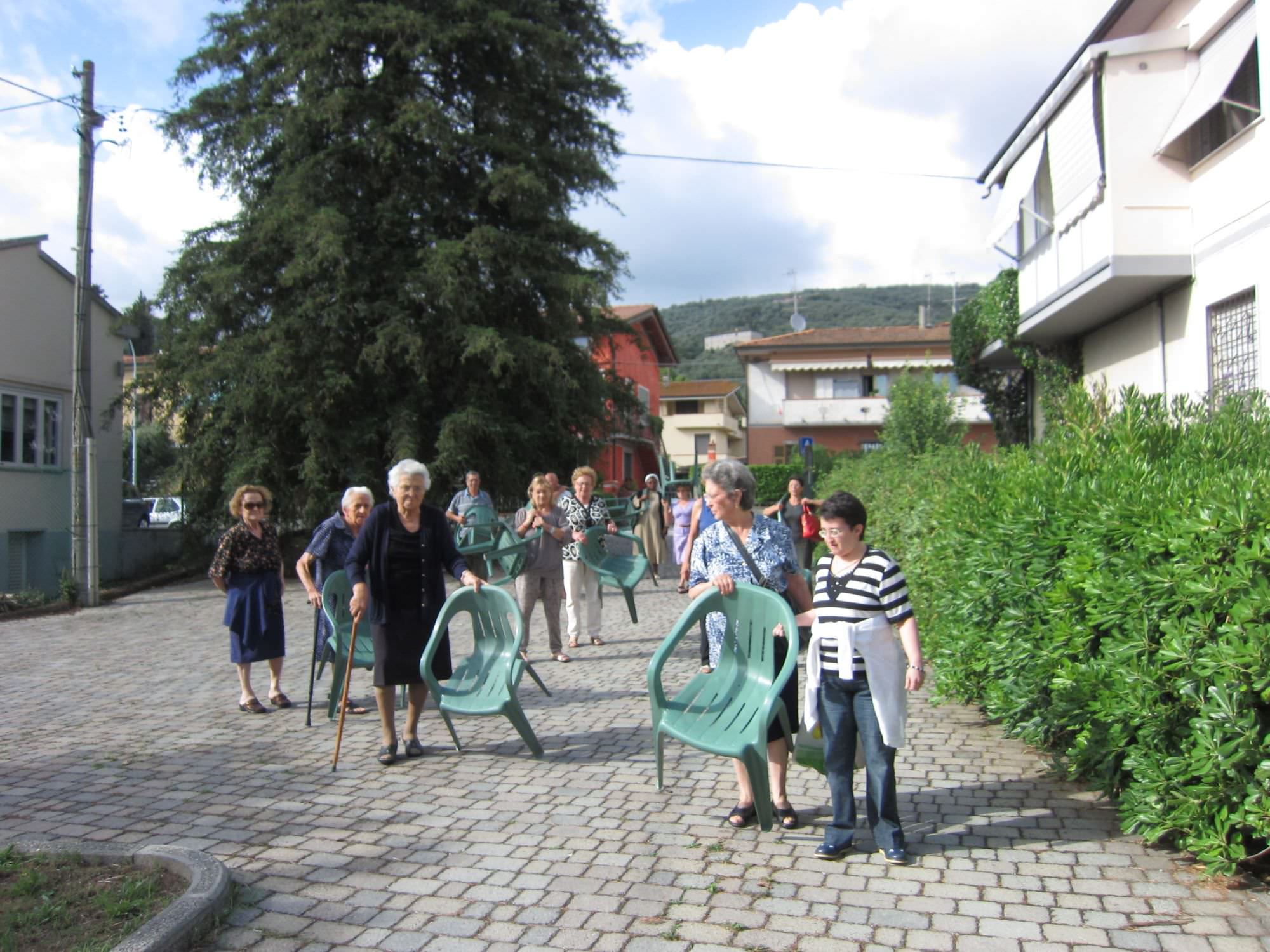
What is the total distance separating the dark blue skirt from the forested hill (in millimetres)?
98664

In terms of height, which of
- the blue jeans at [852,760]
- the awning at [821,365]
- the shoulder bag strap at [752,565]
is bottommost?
the blue jeans at [852,760]

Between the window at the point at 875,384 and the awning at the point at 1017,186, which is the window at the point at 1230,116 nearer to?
the awning at the point at 1017,186

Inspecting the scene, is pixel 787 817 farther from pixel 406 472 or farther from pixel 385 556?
pixel 406 472

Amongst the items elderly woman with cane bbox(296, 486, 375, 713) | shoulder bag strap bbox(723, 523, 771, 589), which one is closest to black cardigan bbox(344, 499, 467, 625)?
elderly woman with cane bbox(296, 486, 375, 713)

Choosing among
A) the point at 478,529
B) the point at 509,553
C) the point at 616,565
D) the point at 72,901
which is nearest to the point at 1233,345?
the point at 616,565

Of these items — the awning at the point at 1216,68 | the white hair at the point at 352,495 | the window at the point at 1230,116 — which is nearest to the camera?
the white hair at the point at 352,495

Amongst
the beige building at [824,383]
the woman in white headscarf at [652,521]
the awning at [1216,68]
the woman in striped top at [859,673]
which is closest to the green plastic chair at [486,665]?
the woman in striped top at [859,673]

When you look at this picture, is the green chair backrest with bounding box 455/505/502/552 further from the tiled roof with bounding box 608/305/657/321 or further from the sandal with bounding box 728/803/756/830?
the tiled roof with bounding box 608/305/657/321

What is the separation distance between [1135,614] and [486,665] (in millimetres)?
3970

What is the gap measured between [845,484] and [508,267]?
8048 millimetres

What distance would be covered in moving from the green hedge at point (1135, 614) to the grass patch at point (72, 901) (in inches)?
155

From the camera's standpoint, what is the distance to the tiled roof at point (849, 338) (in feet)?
180

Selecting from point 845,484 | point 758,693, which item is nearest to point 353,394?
point 845,484

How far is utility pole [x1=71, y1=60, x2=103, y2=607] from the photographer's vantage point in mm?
16734
